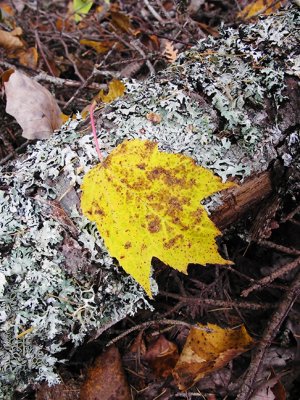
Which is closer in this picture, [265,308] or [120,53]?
[265,308]

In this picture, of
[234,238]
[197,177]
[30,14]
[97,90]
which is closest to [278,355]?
[234,238]

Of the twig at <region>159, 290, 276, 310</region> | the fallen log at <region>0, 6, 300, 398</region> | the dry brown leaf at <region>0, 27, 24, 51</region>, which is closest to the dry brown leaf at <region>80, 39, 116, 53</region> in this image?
the dry brown leaf at <region>0, 27, 24, 51</region>

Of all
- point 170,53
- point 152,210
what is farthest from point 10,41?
point 152,210

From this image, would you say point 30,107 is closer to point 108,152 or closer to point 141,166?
point 108,152

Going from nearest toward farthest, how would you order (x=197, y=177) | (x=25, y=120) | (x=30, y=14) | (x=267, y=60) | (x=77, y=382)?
(x=197, y=177) → (x=267, y=60) → (x=77, y=382) → (x=25, y=120) → (x=30, y=14)

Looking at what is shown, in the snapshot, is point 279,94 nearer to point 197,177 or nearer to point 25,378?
point 197,177

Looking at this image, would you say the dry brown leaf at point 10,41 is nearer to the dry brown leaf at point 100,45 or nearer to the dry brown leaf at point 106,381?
the dry brown leaf at point 100,45
